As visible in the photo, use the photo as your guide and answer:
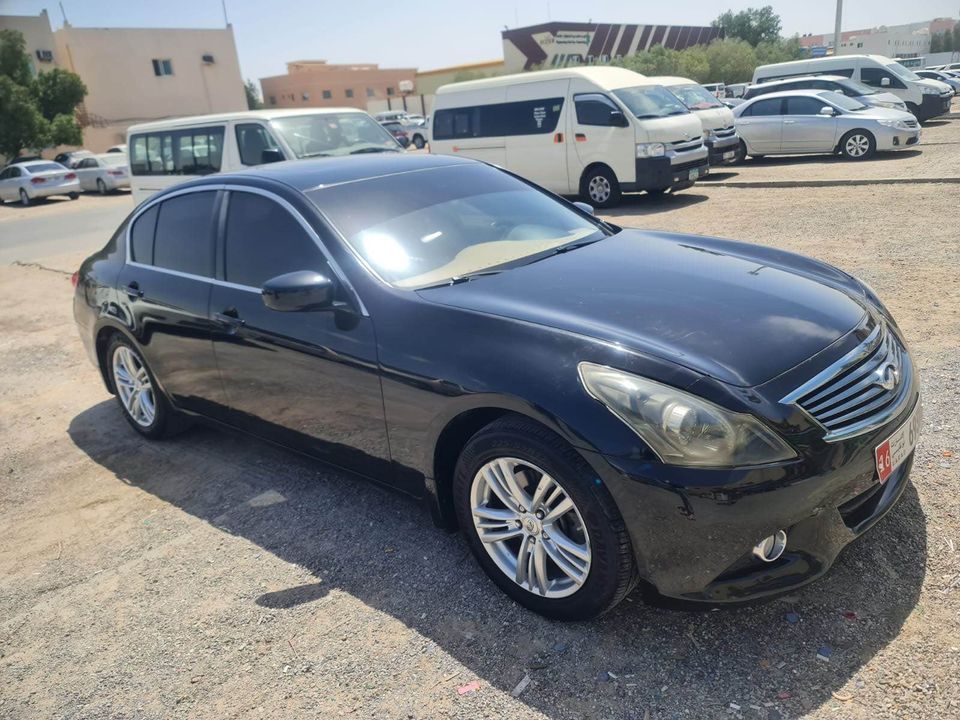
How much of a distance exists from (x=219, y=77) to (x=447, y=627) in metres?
54.1

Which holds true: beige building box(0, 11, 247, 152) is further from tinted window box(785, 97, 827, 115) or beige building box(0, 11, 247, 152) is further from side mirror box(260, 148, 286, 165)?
tinted window box(785, 97, 827, 115)

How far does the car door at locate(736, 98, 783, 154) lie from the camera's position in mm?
15617

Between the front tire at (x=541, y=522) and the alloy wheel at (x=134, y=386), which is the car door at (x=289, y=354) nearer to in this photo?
the front tire at (x=541, y=522)

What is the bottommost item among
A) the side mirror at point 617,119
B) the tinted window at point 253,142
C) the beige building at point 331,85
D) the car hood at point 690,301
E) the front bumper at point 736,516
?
the front bumper at point 736,516

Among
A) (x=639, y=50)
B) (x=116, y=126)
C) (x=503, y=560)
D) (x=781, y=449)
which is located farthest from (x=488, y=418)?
(x=639, y=50)

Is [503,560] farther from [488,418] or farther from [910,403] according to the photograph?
[910,403]

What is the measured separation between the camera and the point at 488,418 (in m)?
2.81

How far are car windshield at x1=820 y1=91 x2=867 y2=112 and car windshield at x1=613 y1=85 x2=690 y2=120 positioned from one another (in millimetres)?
4313

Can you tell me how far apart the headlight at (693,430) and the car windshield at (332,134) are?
872cm

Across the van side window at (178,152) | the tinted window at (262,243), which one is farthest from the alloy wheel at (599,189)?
the tinted window at (262,243)

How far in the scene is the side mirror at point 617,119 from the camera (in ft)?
38.7

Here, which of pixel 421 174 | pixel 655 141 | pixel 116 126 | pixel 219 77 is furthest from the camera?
pixel 219 77

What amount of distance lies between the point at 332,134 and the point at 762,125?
31.6 feet

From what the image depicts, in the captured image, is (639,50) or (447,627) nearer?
(447,627)
